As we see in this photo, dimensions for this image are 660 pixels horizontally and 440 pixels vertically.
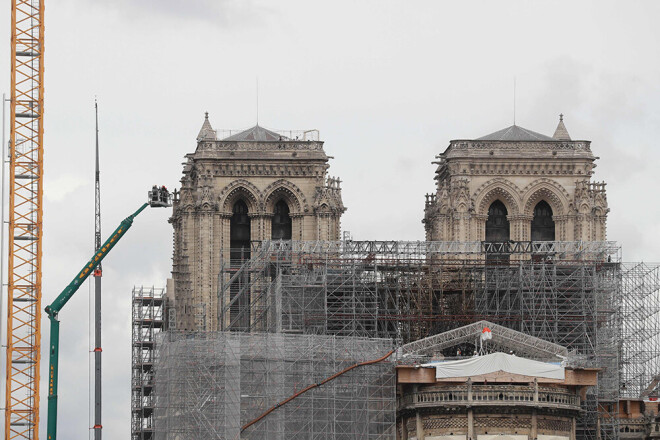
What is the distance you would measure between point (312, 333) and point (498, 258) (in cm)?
1861

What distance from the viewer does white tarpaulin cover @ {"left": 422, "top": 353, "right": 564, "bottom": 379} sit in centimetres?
15338

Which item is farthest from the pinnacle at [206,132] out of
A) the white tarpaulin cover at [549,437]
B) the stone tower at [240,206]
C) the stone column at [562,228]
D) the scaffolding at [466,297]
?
the white tarpaulin cover at [549,437]

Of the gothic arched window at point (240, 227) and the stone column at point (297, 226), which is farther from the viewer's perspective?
the gothic arched window at point (240, 227)

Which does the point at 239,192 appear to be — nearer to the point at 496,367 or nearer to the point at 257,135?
the point at 257,135

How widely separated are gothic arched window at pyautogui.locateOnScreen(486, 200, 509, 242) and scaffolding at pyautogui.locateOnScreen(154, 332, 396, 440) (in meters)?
26.9

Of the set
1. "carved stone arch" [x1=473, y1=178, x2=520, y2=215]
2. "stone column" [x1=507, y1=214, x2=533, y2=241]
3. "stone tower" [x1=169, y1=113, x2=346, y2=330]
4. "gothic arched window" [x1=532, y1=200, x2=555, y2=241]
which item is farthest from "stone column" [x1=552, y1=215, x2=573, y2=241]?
"stone tower" [x1=169, y1=113, x2=346, y2=330]

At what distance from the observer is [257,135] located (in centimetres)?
18262

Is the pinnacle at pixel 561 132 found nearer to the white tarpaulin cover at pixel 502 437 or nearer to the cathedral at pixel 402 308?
the cathedral at pixel 402 308

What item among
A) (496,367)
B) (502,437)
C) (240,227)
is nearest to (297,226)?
(240,227)

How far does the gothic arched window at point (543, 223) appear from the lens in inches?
7032

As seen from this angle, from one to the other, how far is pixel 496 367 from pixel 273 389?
14.3 m

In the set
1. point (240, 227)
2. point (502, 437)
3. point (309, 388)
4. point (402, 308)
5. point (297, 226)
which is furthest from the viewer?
point (240, 227)

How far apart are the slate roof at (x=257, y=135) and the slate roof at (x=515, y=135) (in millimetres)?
15733

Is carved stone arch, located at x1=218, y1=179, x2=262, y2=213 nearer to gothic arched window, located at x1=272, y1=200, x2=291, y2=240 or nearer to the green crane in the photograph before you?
gothic arched window, located at x1=272, y1=200, x2=291, y2=240
